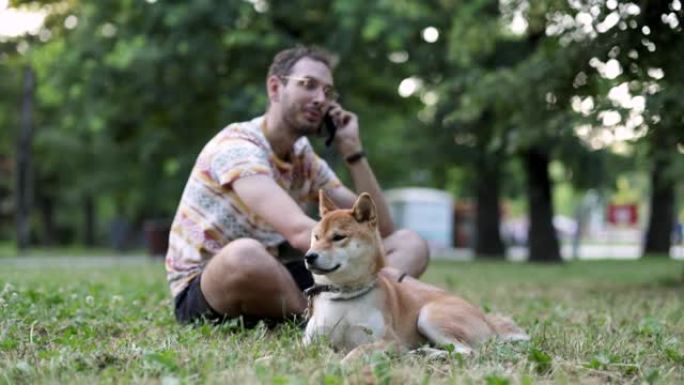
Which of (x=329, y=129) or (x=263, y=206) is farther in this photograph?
(x=329, y=129)

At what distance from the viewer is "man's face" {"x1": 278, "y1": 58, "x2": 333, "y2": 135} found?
17.9ft

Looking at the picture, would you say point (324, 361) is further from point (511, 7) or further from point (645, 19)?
point (511, 7)

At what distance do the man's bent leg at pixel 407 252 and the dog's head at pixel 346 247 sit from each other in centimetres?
136

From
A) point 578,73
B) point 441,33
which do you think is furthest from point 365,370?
point 441,33

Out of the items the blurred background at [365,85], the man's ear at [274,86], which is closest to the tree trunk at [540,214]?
the blurred background at [365,85]

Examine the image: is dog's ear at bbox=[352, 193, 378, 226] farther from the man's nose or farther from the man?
the man's nose

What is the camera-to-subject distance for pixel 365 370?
3.60m

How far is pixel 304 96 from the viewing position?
546 centimetres

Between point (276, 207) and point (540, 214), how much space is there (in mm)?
18855

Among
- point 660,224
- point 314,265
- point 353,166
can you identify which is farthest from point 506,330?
point 660,224

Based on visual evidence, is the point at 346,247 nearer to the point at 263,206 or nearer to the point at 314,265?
the point at 314,265

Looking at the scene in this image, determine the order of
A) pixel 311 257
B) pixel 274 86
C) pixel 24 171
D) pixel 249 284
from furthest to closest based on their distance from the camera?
pixel 24 171, pixel 274 86, pixel 249 284, pixel 311 257

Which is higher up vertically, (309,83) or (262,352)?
(309,83)

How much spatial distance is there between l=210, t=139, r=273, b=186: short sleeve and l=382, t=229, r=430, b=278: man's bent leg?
1.09m
